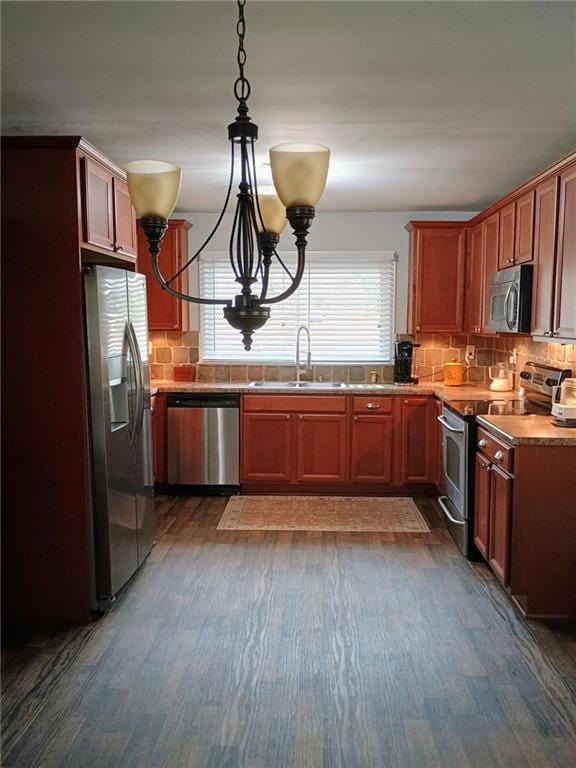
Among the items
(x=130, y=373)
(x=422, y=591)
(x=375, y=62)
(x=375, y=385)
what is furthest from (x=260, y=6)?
(x=375, y=385)

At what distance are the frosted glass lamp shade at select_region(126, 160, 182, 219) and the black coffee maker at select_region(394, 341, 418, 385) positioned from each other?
12.8 ft

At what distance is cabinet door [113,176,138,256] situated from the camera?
3275 mm

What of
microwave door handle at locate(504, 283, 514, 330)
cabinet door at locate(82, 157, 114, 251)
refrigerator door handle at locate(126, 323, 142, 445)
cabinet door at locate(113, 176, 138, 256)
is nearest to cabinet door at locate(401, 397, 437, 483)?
microwave door handle at locate(504, 283, 514, 330)

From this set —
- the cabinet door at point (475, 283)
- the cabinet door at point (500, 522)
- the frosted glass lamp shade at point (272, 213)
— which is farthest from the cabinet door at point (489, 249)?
the frosted glass lamp shade at point (272, 213)

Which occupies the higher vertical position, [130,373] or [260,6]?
[260,6]

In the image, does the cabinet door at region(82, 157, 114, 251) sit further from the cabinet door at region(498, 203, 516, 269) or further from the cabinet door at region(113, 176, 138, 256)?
the cabinet door at region(498, 203, 516, 269)

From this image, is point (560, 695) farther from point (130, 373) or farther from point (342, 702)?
point (130, 373)

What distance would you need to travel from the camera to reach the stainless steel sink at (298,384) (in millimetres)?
5051

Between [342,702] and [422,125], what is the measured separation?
8.72 feet

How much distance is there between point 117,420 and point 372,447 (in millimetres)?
2450

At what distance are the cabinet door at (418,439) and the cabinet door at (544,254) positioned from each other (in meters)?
1.36

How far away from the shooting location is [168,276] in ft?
17.4

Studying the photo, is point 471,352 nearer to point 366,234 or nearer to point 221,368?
point 366,234

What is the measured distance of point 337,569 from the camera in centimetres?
358
